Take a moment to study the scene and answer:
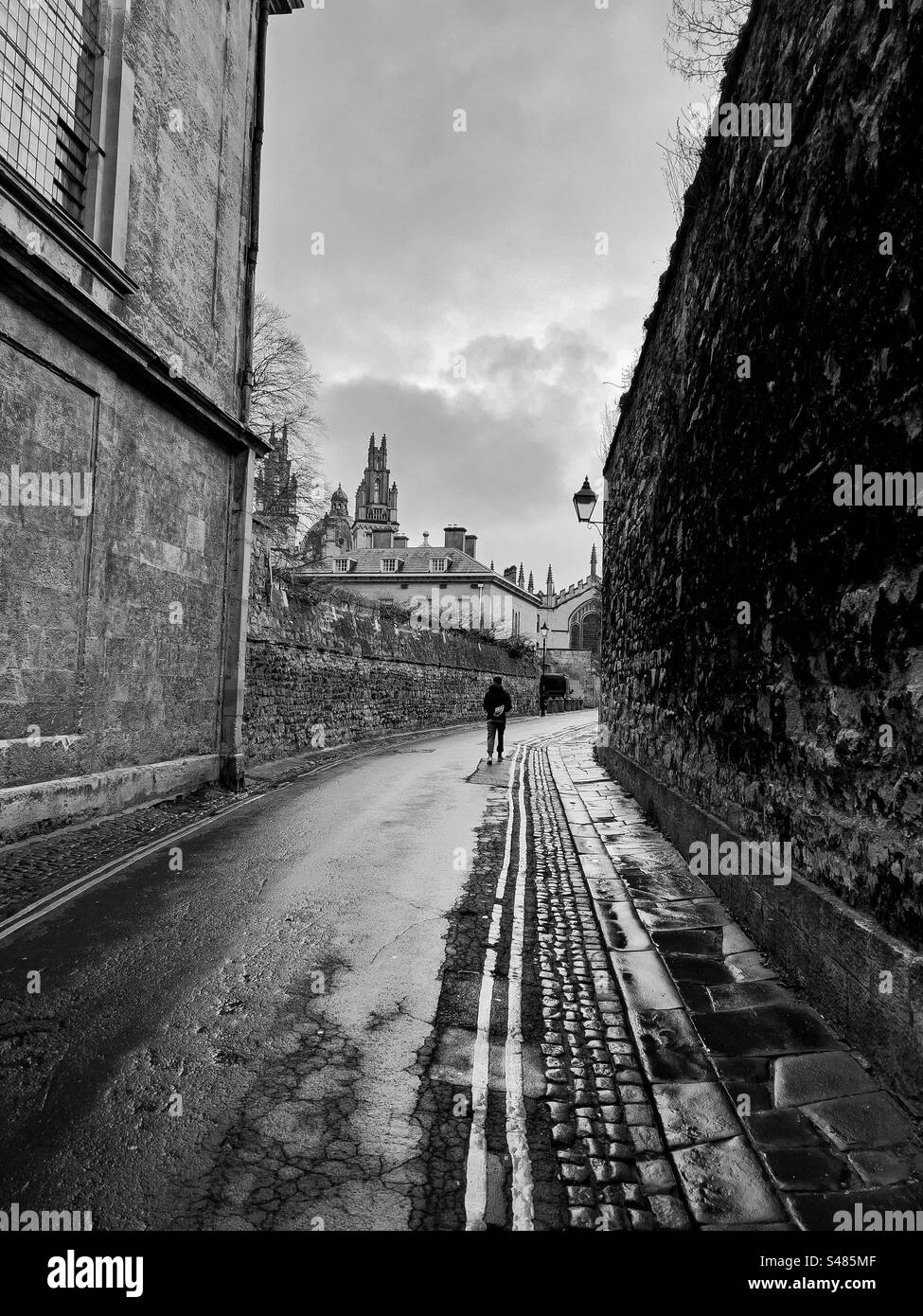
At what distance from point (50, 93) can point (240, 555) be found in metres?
5.94

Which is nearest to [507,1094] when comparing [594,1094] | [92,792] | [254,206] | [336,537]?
[594,1094]

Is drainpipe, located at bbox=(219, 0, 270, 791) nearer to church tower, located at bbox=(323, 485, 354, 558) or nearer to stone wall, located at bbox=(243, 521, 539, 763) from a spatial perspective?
stone wall, located at bbox=(243, 521, 539, 763)

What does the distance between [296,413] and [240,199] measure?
17990 mm

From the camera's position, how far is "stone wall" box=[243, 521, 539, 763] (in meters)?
13.6

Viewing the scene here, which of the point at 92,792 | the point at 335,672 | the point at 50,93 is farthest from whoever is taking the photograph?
the point at 335,672

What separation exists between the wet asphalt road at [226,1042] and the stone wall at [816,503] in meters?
2.17

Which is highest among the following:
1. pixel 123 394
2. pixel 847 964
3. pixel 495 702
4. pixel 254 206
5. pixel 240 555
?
pixel 254 206

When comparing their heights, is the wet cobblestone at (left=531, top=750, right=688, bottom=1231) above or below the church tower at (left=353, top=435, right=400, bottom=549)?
below

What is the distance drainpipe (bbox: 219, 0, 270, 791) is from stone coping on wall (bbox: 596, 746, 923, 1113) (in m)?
8.24

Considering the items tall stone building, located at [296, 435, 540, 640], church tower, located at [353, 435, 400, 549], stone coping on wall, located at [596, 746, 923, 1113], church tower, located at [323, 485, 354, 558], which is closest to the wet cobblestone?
stone coping on wall, located at [596, 746, 923, 1113]

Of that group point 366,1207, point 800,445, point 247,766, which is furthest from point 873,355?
point 247,766

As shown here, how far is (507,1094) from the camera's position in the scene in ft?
9.96

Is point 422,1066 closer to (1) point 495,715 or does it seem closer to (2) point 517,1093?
(2) point 517,1093
